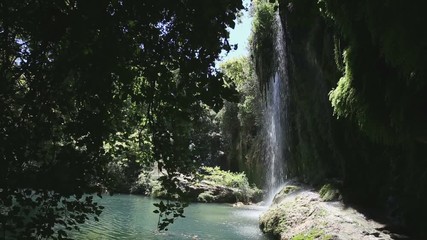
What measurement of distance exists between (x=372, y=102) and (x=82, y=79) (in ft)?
19.9

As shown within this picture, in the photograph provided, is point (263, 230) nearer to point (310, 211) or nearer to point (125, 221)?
point (310, 211)

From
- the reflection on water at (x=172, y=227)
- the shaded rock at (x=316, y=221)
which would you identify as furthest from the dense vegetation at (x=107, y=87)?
the reflection on water at (x=172, y=227)

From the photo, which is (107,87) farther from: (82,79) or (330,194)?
(330,194)

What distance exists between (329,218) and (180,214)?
8.40 meters

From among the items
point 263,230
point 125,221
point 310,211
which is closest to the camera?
point 310,211

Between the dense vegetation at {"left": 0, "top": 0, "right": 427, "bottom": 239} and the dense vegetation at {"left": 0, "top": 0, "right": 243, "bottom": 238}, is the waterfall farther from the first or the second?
the dense vegetation at {"left": 0, "top": 0, "right": 243, "bottom": 238}

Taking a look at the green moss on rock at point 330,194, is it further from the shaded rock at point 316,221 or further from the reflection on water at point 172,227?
the reflection on water at point 172,227

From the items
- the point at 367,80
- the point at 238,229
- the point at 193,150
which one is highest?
the point at 367,80

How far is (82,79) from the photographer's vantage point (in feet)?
10.5

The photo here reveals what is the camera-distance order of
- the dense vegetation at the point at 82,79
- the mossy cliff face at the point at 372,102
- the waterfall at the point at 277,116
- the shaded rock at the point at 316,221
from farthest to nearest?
the waterfall at the point at 277,116 < the shaded rock at the point at 316,221 < the mossy cliff face at the point at 372,102 < the dense vegetation at the point at 82,79

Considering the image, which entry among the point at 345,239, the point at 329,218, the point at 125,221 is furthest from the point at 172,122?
the point at 125,221

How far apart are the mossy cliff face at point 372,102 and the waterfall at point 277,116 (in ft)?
16.8

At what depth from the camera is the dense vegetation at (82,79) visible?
285cm

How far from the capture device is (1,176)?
271cm
